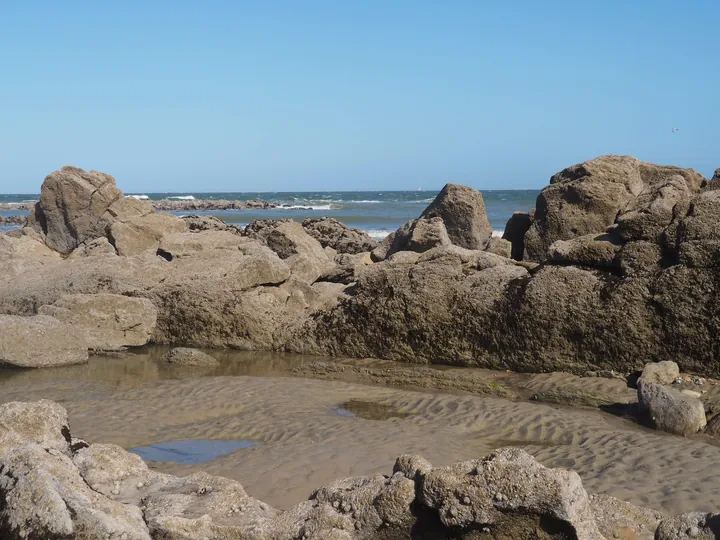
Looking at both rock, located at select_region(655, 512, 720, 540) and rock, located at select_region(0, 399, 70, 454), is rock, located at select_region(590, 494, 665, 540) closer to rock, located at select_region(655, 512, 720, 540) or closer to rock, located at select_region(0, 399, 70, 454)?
rock, located at select_region(655, 512, 720, 540)

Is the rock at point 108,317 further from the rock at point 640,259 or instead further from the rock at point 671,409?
the rock at point 671,409

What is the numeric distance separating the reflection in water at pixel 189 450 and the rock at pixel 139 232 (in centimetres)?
907

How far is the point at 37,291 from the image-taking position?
Result: 41.6 feet

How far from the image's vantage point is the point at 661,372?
8.66 meters

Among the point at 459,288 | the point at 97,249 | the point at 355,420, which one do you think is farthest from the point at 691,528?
the point at 97,249

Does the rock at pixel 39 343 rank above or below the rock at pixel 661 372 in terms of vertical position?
below

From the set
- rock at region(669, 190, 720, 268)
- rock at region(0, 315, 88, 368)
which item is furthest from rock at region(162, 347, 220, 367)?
rock at region(669, 190, 720, 268)

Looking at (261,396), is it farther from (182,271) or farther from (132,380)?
(182,271)

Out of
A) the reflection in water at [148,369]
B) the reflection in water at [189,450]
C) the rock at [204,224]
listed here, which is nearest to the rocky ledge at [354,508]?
the reflection in water at [189,450]

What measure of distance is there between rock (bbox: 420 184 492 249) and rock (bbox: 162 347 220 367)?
8.51 m

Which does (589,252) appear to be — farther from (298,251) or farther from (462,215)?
(462,215)

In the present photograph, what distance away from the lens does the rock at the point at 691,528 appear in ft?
11.7

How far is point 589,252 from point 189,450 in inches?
224

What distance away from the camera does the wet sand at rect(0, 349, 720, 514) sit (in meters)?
6.41
